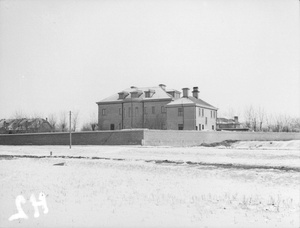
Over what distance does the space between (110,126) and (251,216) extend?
56261 millimetres

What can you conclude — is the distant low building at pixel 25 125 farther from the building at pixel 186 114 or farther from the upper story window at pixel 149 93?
the building at pixel 186 114

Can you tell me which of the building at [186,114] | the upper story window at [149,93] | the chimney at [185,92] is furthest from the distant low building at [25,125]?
the chimney at [185,92]

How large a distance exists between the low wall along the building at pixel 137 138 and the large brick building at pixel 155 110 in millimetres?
6882

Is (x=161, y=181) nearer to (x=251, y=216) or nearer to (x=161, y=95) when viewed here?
(x=251, y=216)

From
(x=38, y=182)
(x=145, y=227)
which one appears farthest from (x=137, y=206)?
(x=38, y=182)

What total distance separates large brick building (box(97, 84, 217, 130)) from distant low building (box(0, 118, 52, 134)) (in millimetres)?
25562

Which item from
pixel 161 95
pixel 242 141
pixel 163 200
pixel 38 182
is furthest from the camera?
pixel 161 95

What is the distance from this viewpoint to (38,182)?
53.8 feet

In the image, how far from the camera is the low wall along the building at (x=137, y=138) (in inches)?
1832

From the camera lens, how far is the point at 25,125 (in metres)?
87.5

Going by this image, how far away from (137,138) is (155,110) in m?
17.1

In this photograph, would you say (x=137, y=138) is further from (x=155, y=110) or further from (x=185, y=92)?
(x=185, y=92)

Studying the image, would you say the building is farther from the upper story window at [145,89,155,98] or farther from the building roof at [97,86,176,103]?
the upper story window at [145,89,155,98]

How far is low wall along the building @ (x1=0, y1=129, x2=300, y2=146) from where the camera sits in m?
46.5
